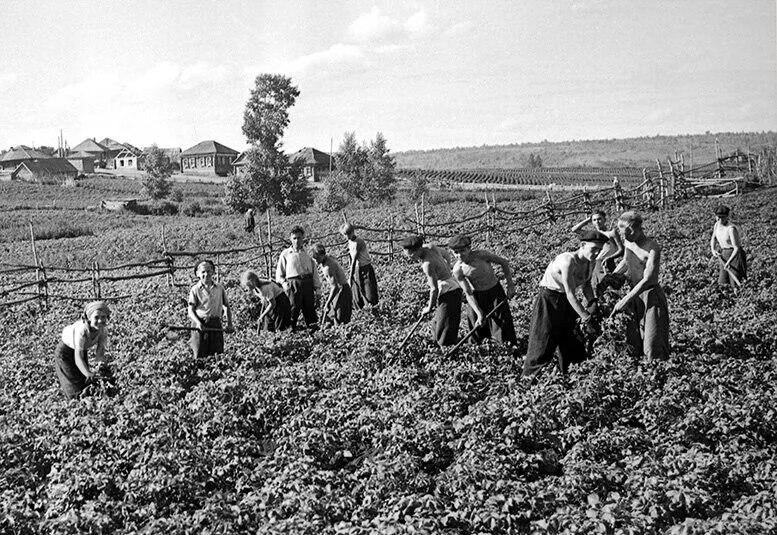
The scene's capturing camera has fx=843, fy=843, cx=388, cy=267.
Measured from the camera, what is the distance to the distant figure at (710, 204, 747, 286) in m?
10.7

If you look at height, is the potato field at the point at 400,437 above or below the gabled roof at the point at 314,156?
below

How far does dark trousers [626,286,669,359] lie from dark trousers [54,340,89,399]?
5.17 metres

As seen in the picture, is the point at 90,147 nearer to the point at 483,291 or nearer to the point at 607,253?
the point at 607,253

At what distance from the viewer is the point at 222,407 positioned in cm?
686

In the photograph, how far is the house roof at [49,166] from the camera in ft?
214

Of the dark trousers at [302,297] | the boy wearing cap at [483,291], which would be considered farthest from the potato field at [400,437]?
the dark trousers at [302,297]

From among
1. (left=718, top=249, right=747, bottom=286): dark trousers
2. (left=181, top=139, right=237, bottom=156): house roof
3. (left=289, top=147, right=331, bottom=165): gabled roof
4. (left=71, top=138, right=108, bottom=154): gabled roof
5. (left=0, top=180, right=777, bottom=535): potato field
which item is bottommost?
(left=0, top=180, right=777, bottom=535): potato field

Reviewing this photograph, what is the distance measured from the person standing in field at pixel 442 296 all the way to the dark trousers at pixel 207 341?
2260mm

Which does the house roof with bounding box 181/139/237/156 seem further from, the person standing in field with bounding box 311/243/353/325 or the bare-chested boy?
the bare-chested boy

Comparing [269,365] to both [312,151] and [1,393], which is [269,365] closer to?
[1,393]

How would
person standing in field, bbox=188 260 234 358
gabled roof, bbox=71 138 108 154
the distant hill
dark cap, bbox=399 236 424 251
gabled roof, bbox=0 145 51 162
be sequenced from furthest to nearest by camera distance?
the distant hill < gabled roof, bbox=71 138 108 154 < gabled roof, bbox=0 145 51 162 < person standing in field, bbox=188 260 234 358 < dark cap, bbox=399 236 424 251

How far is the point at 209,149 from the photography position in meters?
72.2

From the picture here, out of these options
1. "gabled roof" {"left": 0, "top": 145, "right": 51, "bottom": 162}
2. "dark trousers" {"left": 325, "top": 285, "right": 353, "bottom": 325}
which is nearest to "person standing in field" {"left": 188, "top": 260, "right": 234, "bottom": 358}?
"dark trousers" {"left": 325, "top": 285, "right": 353, "bottom": 325}

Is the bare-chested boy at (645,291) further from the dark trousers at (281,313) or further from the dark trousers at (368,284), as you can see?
the dark trousers at (368,284)
